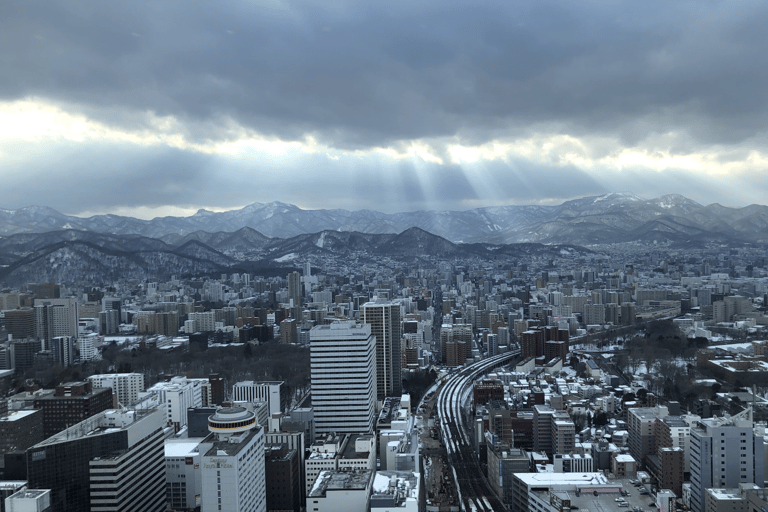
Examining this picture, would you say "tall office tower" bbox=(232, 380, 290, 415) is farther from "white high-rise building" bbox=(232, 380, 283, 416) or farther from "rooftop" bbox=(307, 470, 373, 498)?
"rooftop" bbox=(307, 470, 373, 498)

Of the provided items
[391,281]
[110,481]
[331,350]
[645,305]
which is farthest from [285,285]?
[110,481]

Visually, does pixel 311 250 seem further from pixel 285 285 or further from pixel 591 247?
pixel 591 247

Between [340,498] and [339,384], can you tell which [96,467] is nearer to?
[340,498]

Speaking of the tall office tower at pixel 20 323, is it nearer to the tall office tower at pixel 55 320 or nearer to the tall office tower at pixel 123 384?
the tall office tower at pixel 55 320

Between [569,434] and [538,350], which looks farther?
[538,350]

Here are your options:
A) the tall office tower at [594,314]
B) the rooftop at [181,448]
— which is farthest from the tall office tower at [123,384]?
the tall office tower at [594,314]

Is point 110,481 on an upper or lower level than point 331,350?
lower
